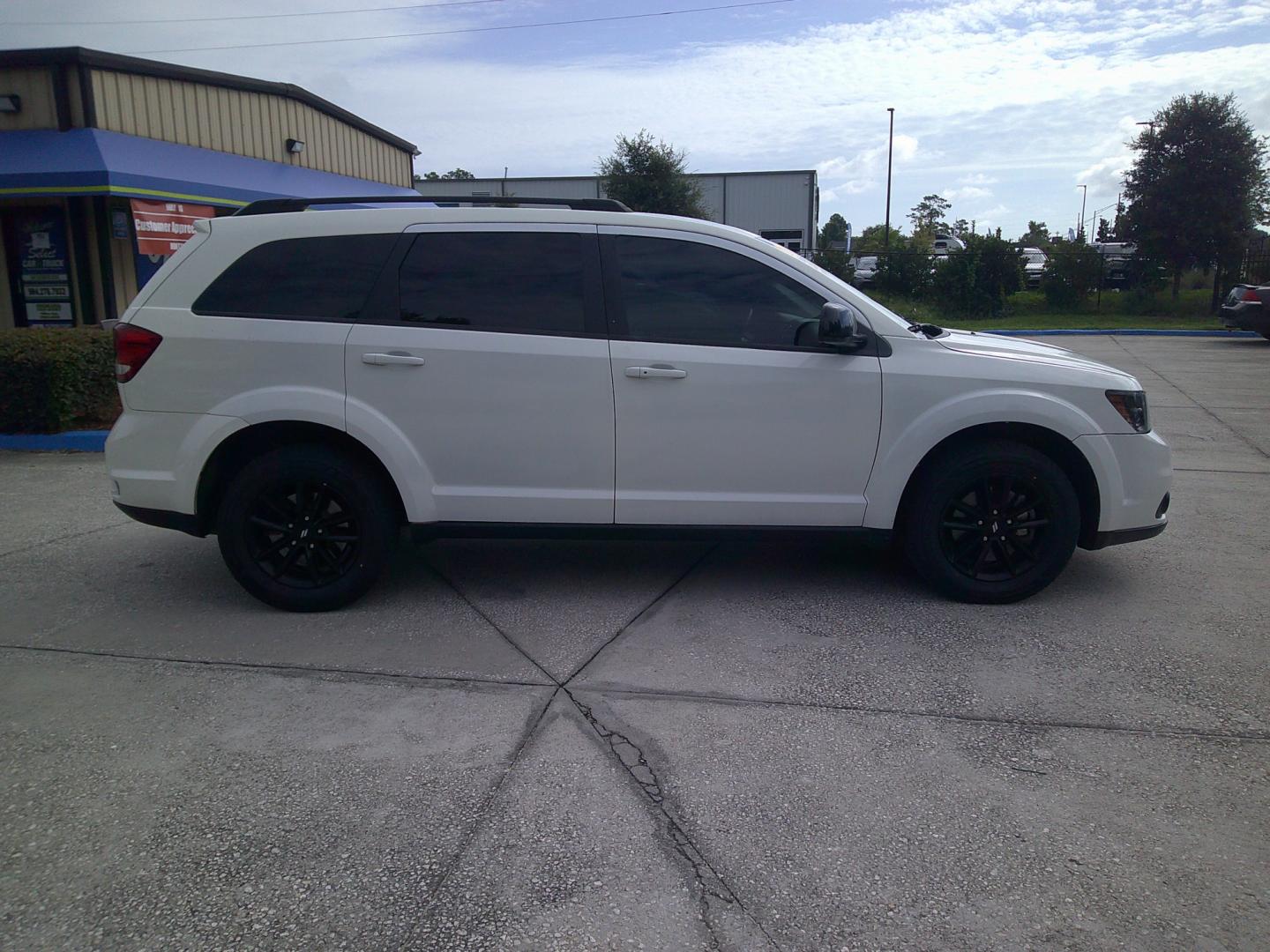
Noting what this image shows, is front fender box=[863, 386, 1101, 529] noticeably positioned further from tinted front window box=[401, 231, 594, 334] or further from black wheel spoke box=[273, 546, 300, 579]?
black wheel spoke box=[273, 546, 300, 579]

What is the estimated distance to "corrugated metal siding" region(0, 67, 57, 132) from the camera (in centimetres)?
1269

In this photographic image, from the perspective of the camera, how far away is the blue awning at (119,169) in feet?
39.3

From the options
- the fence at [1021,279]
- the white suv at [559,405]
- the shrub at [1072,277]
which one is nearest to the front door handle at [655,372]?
the white suv at [559,405]

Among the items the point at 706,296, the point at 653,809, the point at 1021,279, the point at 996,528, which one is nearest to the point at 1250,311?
the point at 1021,279

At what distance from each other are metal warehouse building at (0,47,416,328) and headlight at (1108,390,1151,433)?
1165cm

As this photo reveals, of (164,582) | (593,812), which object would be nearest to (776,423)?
(593,812)

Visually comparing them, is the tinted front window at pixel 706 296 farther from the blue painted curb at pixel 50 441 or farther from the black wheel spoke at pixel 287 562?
the blue painted curb at pixel 50 441

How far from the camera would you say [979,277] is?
27031 millimetres

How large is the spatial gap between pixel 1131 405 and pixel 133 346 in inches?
196

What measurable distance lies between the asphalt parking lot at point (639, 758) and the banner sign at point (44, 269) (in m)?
9.13

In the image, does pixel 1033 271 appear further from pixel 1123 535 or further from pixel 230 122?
pixel 1123 535

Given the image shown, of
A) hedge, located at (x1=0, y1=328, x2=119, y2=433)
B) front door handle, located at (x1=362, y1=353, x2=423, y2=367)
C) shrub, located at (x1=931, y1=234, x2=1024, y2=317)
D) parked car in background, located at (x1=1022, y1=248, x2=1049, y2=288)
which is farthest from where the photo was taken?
parked car in background, located at (x1=1022, y1=248, x2=1049, y2=288)

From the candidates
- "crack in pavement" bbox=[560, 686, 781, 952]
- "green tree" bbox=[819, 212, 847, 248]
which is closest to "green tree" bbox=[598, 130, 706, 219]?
"crack in pavement" bbox=[560, 686, 781, 952]

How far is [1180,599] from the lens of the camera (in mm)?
5188
